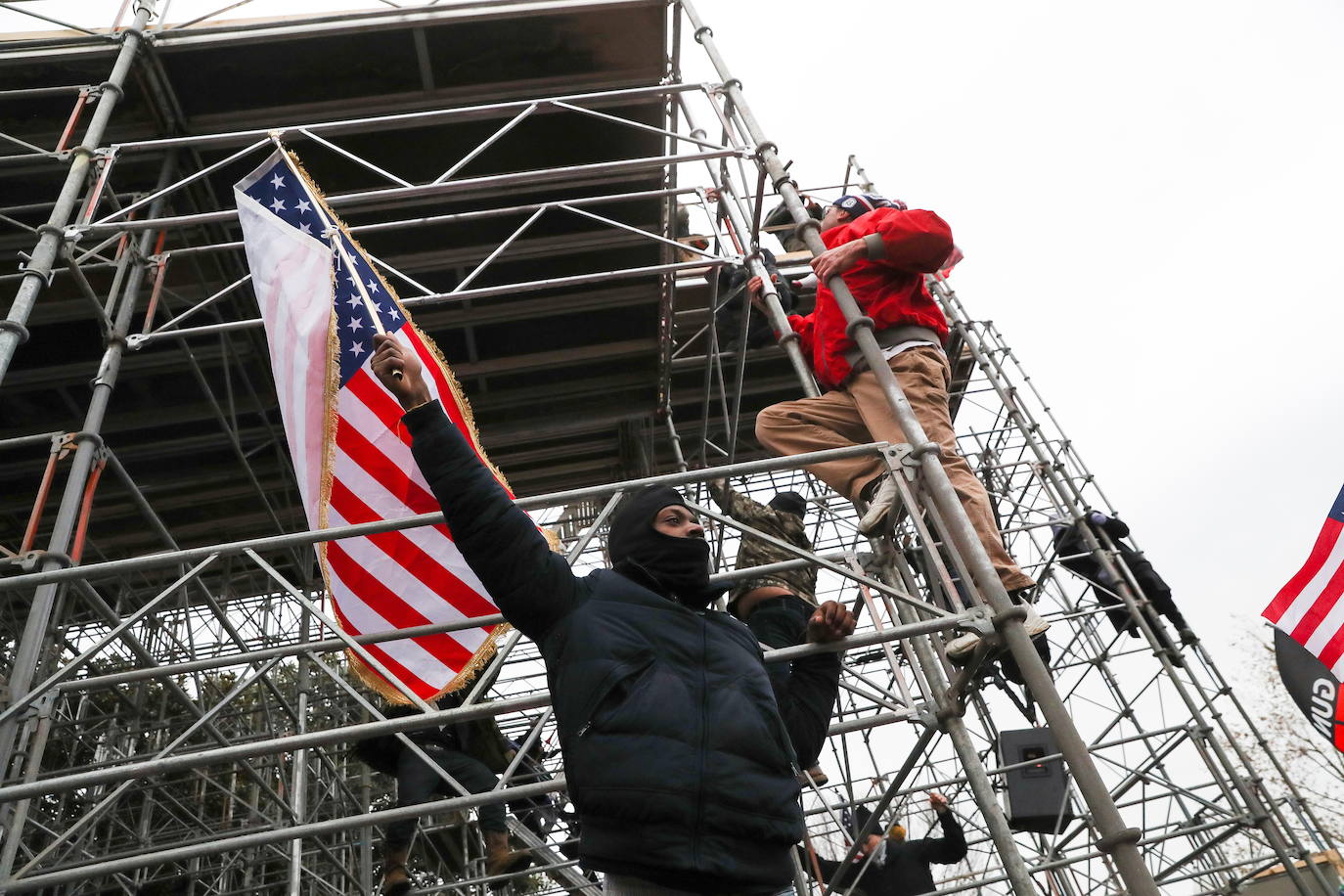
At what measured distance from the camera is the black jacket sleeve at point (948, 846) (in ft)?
25.0

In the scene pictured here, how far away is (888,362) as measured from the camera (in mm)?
4621

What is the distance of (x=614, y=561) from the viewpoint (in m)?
2.65

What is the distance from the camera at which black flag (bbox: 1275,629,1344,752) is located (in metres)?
5.98

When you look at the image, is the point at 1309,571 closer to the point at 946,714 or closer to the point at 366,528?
the point at 946,714

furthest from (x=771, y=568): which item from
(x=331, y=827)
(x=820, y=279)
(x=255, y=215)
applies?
(x=255, y=215)

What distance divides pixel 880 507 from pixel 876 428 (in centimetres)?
66

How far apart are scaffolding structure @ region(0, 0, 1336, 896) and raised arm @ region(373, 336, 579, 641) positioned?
977mm

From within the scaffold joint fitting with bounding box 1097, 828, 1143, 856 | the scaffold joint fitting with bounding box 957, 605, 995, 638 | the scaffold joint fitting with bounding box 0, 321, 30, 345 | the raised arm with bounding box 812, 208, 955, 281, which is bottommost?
the scaffold joint fitting with bounding box 1097, 828, 1143, 856

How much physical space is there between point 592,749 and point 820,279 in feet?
9.23

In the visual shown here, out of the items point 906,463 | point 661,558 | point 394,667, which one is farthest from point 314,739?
point 906,463

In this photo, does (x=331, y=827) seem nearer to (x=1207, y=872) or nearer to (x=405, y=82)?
(x=405, y=82)

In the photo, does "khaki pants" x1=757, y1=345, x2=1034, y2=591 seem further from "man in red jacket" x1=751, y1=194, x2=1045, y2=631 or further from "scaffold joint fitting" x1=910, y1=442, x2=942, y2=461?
"scaffold joint fitting" x1=910, y1=442, x2=942, y2=461

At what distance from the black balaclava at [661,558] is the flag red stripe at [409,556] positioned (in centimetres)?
164

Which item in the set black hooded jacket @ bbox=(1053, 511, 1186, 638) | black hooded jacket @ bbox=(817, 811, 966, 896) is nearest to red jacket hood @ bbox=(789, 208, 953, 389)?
black hooded jacket @ bbox=(817, 811, 966, 896)
